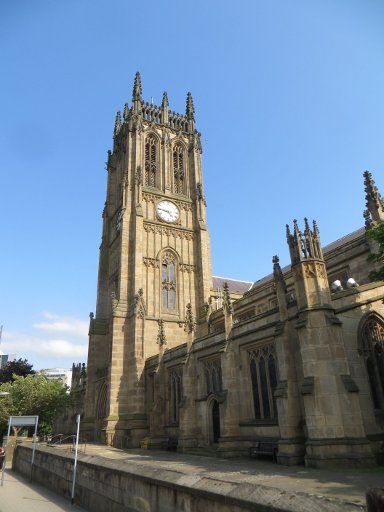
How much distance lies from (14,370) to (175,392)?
100 ft

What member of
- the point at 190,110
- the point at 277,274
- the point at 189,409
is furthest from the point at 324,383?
the point at 190,110

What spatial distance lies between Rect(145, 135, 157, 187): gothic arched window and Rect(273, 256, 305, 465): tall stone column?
27.9 metres

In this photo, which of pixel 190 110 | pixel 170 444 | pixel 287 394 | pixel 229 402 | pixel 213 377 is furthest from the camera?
pixel 190 110

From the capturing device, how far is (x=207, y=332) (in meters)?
35.0

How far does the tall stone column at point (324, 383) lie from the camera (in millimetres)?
13883

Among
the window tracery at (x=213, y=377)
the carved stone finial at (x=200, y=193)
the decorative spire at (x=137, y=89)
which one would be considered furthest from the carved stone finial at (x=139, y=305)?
the decorative spire at (x=137, y=89)

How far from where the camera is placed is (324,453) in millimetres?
13852

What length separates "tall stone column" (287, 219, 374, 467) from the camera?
13.9 meters

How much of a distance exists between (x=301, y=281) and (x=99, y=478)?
11.1m

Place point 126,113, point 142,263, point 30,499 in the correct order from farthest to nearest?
point 126,113
point 142,263
point 30,499

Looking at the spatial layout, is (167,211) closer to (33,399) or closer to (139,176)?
(139,176)

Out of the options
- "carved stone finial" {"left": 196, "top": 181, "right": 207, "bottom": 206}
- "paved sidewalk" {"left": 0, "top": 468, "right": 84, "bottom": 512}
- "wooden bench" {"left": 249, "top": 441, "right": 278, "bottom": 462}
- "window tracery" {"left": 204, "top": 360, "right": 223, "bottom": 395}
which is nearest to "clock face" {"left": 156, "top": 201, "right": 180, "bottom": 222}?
"carved stone finial" {"left": 196, "top": 181, "right": 207, "bottom": 206}

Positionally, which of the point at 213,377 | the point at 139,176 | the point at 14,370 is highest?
the point at 139,176

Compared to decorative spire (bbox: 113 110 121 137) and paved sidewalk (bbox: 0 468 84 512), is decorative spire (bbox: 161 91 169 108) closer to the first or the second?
decorative spire (bbox: 113 110 121 137)
